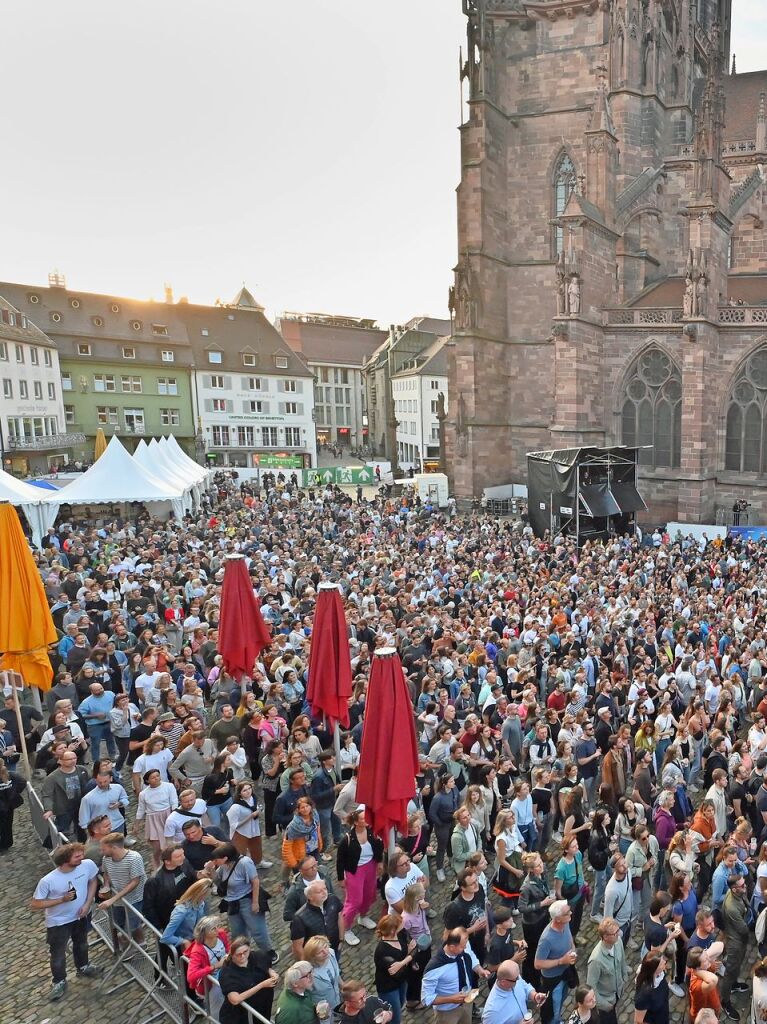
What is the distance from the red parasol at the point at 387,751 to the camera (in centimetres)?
644

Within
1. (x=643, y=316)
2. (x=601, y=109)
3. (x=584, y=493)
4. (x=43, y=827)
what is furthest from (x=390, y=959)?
(x=601, y=109)

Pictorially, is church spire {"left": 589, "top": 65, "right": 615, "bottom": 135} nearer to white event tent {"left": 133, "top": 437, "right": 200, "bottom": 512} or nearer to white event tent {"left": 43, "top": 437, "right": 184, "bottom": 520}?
white event tent {"left": 133, "top": 437, "right": 200, "bottom": 512}

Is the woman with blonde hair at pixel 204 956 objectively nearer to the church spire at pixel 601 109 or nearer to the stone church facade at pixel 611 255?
the stone church facade at pixel 611 255

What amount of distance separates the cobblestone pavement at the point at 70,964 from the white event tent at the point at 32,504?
1365 centimetres

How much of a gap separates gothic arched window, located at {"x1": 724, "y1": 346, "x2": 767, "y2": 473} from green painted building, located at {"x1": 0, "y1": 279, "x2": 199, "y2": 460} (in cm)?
3433

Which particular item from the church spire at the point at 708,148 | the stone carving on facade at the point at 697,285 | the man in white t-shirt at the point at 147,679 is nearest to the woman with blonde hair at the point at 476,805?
the man in white t-shirt at the point at 147,679

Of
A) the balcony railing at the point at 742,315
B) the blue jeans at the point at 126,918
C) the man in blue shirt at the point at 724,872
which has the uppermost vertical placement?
the balcony railing at the point at 742,315

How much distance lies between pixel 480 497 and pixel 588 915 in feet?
88.8

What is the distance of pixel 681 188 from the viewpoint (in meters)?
32.2

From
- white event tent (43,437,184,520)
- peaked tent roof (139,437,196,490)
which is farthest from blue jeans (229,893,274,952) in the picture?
peaked tent roof (139,437,196,490)

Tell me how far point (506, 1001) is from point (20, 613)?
6.71m

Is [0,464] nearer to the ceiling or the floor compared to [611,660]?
nearer to the ceiling

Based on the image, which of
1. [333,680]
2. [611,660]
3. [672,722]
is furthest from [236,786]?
[611,660]

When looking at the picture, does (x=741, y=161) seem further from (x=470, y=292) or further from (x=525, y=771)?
(x=525, y=771)
